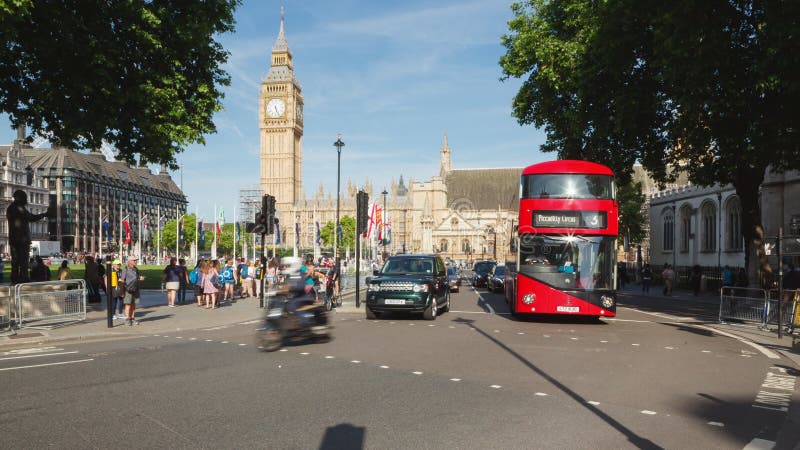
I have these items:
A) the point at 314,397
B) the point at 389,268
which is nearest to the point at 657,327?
the point at 389,268

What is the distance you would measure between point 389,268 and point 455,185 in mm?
110424

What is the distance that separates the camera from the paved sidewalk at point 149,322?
13164mm

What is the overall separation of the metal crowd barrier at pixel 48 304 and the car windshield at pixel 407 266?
8.19m

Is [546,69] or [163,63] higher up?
[546,69]

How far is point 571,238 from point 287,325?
8.26 m

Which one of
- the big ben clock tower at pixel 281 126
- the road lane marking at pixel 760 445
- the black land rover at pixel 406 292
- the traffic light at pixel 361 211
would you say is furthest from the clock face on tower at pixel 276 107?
the road lane marking at pixel 760 445

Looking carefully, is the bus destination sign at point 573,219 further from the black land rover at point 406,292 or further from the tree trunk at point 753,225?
the tree trunk at point 753,225

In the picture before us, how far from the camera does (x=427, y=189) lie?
126062 mm

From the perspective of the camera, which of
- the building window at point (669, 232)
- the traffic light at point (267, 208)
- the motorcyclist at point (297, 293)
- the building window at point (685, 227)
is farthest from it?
the building window at point (669, 232)

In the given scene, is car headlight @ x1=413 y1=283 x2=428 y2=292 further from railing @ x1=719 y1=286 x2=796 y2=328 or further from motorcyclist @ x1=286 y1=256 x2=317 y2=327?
railing @ x1=719 y1=286 x2=796 y2=328

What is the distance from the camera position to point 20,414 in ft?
21.4

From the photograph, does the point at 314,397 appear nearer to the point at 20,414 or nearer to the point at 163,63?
the point at 20,414

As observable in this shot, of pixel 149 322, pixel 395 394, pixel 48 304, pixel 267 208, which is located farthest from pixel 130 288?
pixel 395 394

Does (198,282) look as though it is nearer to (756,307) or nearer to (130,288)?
(130,288)
